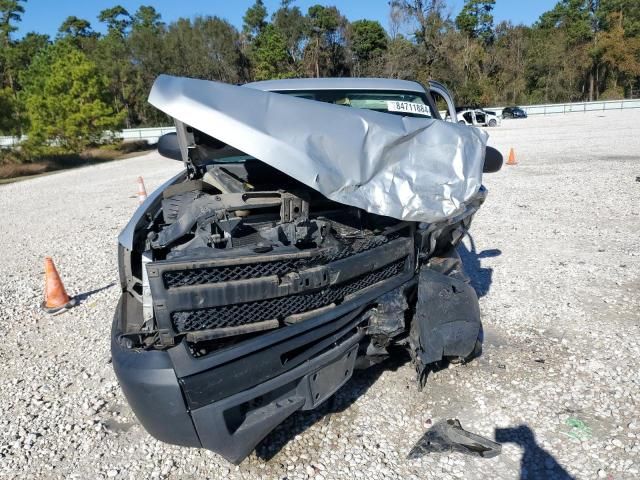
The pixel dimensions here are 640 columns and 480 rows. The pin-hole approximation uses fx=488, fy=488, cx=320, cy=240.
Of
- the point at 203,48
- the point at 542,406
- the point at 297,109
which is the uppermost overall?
the point at 203,48

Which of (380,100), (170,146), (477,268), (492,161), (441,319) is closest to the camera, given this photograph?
(441,319)

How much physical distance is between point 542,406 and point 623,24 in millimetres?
62202

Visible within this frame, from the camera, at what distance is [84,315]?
4.62 meters

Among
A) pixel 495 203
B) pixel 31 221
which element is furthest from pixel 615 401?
pixel 31 221

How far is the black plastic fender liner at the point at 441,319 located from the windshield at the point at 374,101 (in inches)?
71.7

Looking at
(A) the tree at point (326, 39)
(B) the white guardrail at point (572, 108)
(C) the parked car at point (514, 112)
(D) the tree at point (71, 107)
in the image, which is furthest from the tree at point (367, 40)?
(D) the tree at point (71, 107)

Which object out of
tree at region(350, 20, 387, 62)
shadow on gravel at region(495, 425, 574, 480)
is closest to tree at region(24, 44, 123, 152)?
shadow on gravel at region(495, 425, 574, 480)

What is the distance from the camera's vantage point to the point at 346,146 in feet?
7.82

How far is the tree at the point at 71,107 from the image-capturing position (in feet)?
83.7

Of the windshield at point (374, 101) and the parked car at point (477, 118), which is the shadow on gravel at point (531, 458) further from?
the parked car at point (477, 118)

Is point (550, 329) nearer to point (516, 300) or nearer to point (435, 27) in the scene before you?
point (516, 300)

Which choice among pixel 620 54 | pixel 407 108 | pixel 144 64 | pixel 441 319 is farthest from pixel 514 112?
pixel 441 319

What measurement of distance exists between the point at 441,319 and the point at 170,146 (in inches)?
104

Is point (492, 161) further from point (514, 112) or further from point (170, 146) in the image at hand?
point (514, 112)
